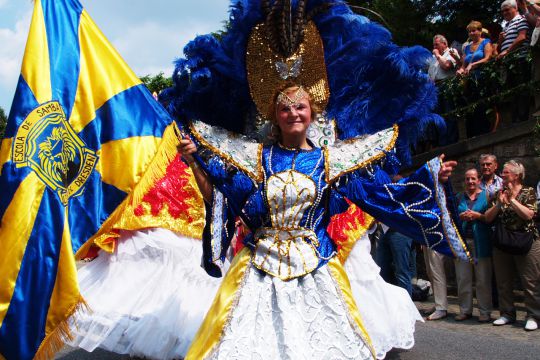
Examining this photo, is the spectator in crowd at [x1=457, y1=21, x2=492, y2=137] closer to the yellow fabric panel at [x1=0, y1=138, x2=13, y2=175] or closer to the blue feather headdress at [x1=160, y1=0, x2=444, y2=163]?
the blue feather headdress at [x1=160, y1=0, x2=444, y2=163]

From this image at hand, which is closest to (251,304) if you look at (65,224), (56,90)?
(65,224)

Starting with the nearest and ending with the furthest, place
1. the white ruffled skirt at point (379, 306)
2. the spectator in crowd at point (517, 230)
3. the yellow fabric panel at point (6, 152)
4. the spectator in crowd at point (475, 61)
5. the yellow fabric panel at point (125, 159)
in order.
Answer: the yellow fabric panel at point (6, 152), the yellow fabric panel at point (125, 159), the white ruffled skirt at point (379, 306), the spectator in crowd at point (517, 230), the spectator in crowd at point (475, 61)

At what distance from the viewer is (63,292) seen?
125 inches

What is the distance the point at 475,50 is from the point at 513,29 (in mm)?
656

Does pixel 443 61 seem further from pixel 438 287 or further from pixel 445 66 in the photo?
pixel 438 287

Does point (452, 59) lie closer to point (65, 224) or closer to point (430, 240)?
point (430, 240)

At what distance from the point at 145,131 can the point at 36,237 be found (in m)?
0.90

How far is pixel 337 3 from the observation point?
358 cm

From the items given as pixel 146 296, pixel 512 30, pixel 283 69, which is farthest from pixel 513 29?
pixel 146 296

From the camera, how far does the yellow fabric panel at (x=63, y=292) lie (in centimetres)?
316

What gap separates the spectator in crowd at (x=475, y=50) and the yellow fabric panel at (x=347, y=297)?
593 cm

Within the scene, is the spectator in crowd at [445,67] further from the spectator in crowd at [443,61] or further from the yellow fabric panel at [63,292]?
the yellow fabric panel at [63,292]

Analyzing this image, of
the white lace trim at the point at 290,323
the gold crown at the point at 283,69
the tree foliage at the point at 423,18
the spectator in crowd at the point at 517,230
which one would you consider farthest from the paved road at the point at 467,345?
the tree foliage at the point at 423,18

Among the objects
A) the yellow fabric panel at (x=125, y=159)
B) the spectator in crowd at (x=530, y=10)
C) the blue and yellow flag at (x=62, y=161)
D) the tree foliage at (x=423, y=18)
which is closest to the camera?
the blue and yellow flag at (x=62, y=161)
